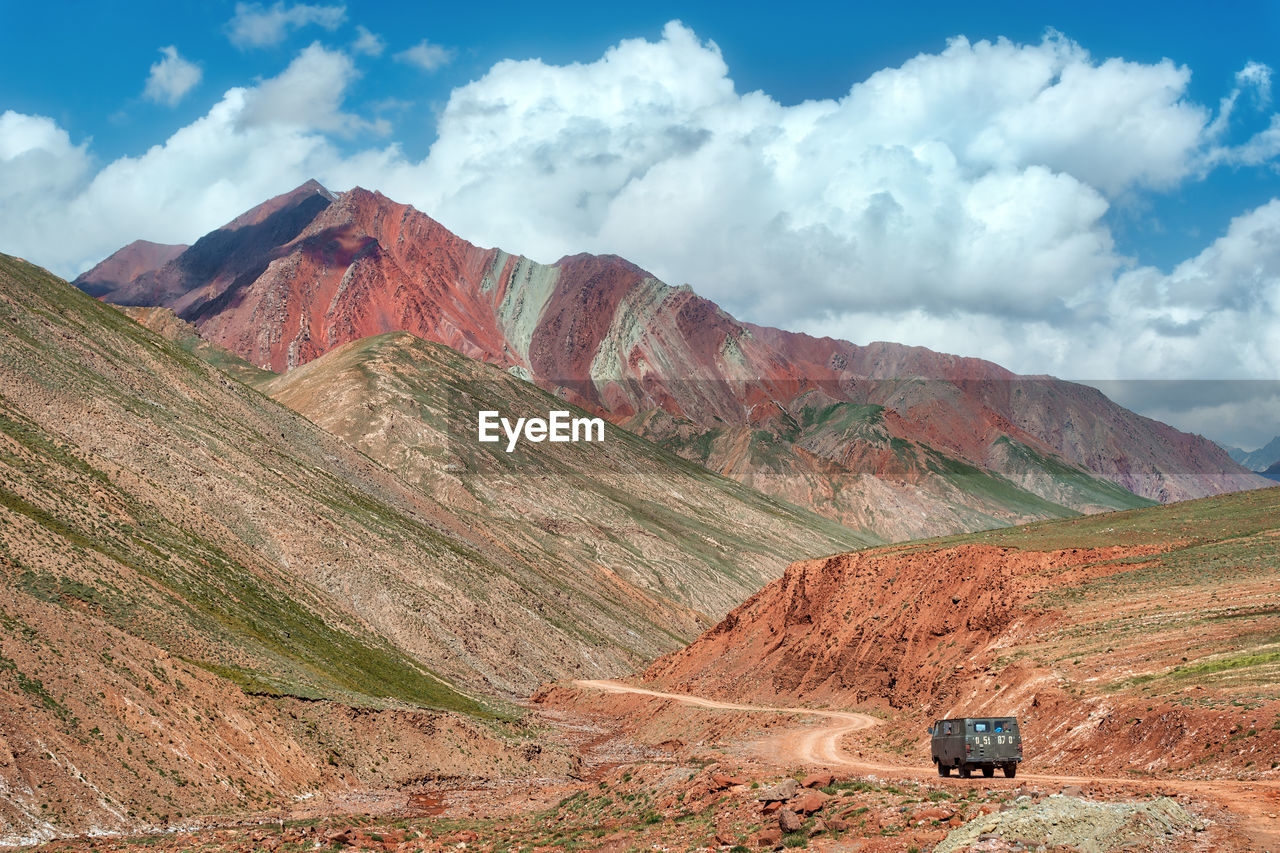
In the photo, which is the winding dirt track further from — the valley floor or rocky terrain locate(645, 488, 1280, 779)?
rocky terrain locate(645, 488, 1280, 779)

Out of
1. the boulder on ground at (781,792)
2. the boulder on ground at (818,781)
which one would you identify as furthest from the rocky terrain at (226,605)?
the boulder on ground at (818,781)

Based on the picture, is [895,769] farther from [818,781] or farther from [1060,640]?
[1060,640]

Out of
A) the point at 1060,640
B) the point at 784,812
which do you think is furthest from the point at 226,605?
the point at 784,812

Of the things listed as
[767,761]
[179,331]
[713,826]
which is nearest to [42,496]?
[767,761]

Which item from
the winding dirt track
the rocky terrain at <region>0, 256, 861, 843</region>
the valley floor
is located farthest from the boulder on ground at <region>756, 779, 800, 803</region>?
the rocky terrain at <region>0, 256, 861, 843</region>

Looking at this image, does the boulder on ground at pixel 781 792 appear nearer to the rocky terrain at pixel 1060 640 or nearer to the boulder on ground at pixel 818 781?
the boulder on ground at pixel 818 781
